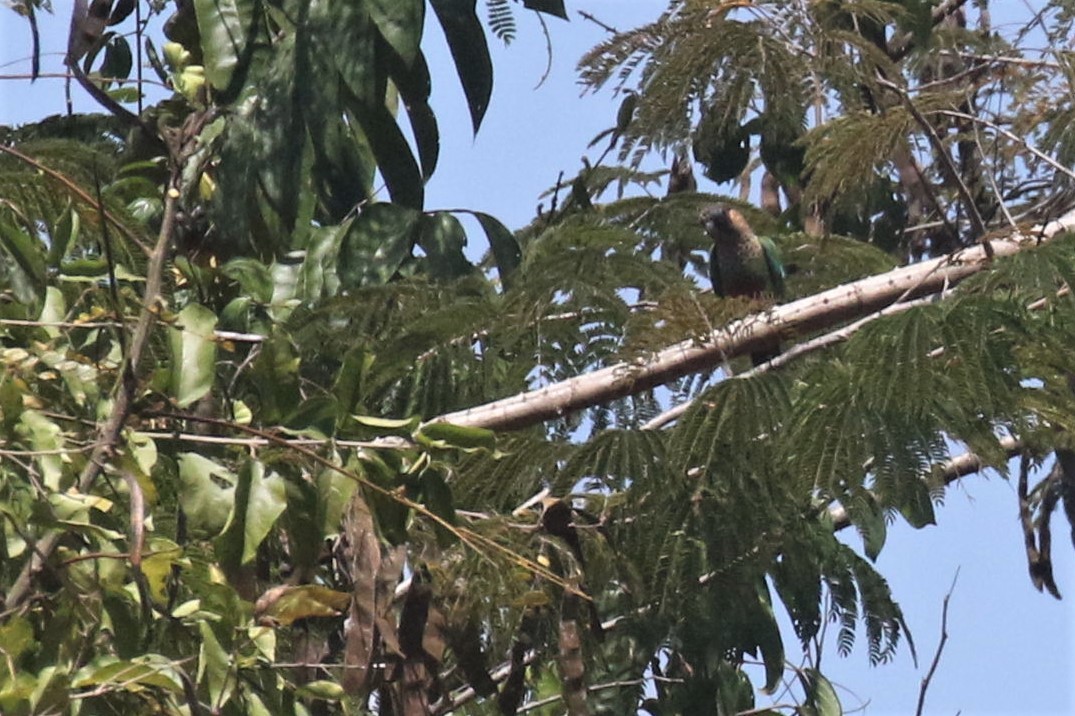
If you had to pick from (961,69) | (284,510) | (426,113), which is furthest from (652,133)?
(961,69)

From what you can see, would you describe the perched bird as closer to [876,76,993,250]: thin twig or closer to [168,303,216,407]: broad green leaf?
[876,76,993,250]: thin twig

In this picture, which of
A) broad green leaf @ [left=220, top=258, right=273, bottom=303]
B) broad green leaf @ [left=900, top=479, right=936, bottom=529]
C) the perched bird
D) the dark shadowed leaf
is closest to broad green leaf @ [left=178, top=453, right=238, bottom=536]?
broad green leaf @ [left=220, top=258, right=273, bottom=303]

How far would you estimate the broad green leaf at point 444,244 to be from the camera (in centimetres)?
458

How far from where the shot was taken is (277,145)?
172 inches

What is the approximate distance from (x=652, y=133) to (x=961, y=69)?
132 inches

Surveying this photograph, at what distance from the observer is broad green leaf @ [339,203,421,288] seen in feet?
14.3

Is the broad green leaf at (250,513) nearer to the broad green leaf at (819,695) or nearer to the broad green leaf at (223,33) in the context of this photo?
the broad green leaf at (223,33)

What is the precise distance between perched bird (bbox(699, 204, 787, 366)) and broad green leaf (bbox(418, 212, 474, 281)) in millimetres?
1112

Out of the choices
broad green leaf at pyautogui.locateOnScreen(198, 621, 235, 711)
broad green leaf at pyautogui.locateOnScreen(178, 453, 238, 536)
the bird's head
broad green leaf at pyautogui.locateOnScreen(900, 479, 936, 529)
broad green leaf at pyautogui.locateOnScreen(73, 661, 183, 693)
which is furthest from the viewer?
the bird's head

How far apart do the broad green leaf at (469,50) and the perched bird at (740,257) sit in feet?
3.64

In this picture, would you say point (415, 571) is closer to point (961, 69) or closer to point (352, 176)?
point (352, 176)

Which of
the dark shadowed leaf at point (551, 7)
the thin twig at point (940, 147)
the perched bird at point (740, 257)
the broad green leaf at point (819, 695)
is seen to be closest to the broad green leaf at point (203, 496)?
the thin twig at point (940, 147)

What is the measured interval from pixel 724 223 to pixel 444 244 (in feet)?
6.04

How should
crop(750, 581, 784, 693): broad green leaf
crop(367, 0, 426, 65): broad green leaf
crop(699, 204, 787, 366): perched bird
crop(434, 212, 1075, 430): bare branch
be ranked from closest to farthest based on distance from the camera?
crop(434, 212, 1075, 430): bare branch → crop(367, 0, 426, 65): broad green leaf → crop(750, 581, 784, 693): broad green leaf → crop(699, 204, 787, 366): perched bird
